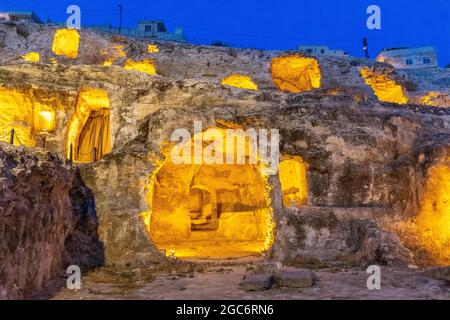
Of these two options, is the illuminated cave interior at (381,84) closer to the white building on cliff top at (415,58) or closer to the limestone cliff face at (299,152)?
the limestone cliff face at (299,152)

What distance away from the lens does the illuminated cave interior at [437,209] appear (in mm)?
12031

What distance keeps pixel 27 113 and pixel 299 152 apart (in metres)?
11.3

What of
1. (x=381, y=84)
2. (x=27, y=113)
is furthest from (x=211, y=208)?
(x=381, y=84)

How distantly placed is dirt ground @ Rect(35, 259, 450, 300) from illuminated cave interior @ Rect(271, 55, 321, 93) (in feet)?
70.5

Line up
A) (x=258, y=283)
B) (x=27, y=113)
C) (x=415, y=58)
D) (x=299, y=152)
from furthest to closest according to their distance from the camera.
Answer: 1. (x=415, y=58)
2. (x=27, y=113)
3. (x=299, y=152)
4. (x=258, y=283)

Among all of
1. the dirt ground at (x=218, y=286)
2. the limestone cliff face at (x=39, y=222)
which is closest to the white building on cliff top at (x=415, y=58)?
the dirt ground at (x=218, y=286)

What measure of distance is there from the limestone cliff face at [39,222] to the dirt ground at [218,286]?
0.53 m

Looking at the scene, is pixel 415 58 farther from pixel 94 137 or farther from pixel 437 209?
pixel 437 209

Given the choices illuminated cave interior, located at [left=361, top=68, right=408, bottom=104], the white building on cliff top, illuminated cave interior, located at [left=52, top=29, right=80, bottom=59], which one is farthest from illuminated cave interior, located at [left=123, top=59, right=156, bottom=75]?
the white building on cliff top

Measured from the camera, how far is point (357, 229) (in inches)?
442

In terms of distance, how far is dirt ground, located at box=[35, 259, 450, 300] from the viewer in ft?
23.0

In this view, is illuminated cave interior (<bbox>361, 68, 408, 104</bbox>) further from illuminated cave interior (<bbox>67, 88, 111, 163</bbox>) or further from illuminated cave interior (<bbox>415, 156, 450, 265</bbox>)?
illuminated cave interior (<bbox>67, 88, 111, 163</bbox>)

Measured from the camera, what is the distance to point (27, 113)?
1641 cm

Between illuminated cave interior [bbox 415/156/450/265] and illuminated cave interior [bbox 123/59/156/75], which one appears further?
illuminated cave interior [bbox 123/59/156/75]
